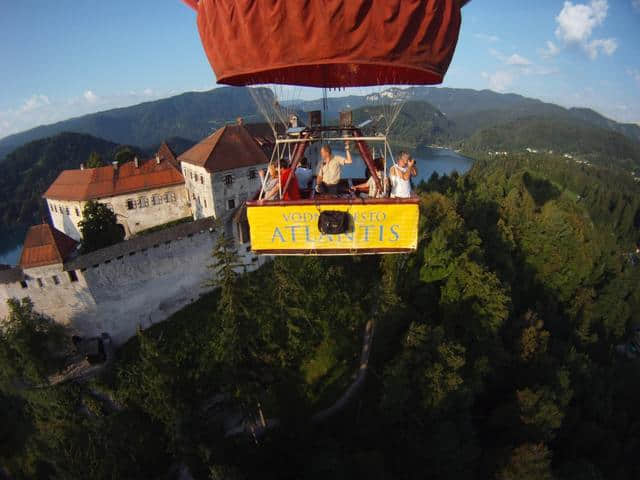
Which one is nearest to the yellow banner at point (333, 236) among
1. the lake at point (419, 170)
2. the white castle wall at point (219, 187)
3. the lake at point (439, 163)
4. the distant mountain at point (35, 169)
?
the lake at point (419, 170)

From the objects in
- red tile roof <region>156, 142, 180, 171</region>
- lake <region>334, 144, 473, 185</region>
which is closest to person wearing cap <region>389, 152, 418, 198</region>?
red tile roof <region>156, 142, 180, 171</region>

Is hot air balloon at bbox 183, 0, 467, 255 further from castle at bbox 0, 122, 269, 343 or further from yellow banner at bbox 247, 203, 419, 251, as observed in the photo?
castle at bbox 0, 122, 269, 343

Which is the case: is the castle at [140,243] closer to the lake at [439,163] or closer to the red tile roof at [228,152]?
the red tile roof at [228,152]

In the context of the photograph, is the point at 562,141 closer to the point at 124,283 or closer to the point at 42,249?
the point at 124,283

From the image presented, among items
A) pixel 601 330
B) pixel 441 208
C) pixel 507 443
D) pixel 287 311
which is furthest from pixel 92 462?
pixel 601 330

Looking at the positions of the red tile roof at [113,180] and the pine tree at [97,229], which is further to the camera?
the red tile roof at [113,180]

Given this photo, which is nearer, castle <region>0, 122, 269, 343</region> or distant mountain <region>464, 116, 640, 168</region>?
castle <region>0, 122, 269, 343</region>
